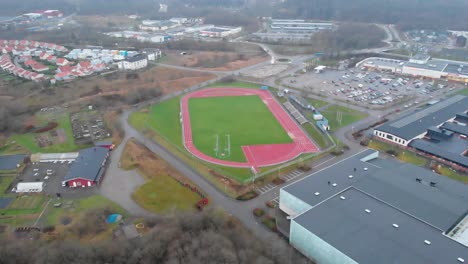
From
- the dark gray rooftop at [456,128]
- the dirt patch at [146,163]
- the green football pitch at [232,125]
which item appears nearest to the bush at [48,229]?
the dirt patch at [146,163]

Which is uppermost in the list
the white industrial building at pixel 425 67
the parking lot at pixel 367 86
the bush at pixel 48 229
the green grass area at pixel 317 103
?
the white industrial building at pixel 425 67

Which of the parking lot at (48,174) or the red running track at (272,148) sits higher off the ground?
the red running track at (272,148)

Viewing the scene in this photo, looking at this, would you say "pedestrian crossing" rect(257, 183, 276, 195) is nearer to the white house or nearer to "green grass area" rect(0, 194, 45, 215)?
"green grass area" rect(0, 194, 45, 215)

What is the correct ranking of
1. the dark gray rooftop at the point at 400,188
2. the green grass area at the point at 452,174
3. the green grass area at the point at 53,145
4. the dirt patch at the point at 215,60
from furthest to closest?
1. the dirt patch at the point at 215,60
2. the green grass area at the point at 53,145
3. the green grass area at the point at 452,174
4. the dark gray rooftop at the point at 400,188

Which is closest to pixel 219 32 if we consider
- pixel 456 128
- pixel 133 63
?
pixel 133 63

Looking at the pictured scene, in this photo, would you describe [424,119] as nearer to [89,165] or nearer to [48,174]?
[89,165]

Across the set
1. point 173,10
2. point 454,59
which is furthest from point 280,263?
point 173,10

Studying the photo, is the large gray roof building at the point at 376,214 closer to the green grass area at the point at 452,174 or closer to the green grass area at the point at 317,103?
the green grass area at the point at 452,174
